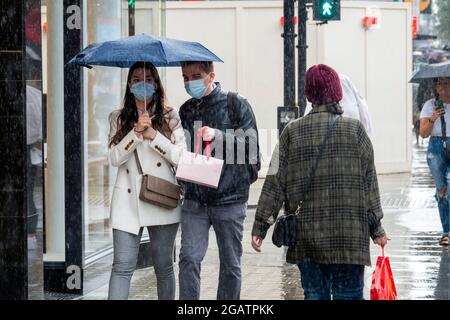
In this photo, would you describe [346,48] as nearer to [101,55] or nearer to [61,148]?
[61,148]

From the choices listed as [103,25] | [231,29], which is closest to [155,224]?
[103,25]

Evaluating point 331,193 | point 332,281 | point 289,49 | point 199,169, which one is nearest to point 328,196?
point 331,193

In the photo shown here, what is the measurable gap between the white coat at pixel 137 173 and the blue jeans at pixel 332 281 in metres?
1.24

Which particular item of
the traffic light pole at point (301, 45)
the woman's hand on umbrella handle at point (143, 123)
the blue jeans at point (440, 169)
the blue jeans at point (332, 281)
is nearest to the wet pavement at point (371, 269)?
the blue jeans at point (440, 169)

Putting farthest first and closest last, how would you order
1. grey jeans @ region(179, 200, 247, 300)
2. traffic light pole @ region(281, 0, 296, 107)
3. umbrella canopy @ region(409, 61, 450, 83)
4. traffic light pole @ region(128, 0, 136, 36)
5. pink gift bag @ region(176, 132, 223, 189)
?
1. traffic light pole @ region(281, 0, 296, 107)
2. umbrella canopy @ region(409, 61, 450, 83)
3. traffic light pole @ region(128, 0, 136, 36)
4. grey jeans @ region(179, 200, 247, 300)
5. pink gift bag @ region(176, 132, 223, 189)

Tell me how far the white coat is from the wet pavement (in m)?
1.90

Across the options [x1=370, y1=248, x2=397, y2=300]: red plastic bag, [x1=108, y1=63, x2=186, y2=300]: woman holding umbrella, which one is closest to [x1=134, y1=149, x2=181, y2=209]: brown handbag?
[x1=108, y1=63, x2=186, y2=300]: woman holding umbrella

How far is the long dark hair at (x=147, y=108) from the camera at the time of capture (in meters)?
7.63

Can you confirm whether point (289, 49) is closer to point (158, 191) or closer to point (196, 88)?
point (196, 88)

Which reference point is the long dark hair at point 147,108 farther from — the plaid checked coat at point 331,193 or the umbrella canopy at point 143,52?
the plaid checked coat at point 331,193

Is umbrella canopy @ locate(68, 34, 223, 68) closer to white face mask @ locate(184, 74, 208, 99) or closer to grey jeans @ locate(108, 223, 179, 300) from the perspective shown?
white face mask @ locate(184, 74, 208, 99)

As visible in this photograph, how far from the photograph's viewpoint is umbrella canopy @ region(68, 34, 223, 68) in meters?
7.50
